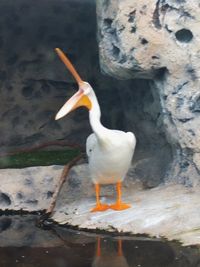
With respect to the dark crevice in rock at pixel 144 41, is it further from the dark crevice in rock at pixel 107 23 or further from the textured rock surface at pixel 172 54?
the dark crevice in rock at pixel 107 23

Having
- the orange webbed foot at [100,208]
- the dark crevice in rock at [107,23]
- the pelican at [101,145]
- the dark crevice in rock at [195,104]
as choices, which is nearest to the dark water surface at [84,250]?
the orange webbed foot at [100,208]

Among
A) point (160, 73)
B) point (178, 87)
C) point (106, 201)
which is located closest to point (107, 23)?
point (160, 73)

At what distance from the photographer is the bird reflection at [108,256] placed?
4.14 m

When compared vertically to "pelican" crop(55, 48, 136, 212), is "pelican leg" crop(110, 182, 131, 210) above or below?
below

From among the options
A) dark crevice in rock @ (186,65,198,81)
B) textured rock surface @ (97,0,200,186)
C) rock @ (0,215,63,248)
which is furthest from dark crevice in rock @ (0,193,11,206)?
dark crevice in rock @ (186,65,198,81)

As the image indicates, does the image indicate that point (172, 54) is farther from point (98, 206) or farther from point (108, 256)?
point (108, 256)

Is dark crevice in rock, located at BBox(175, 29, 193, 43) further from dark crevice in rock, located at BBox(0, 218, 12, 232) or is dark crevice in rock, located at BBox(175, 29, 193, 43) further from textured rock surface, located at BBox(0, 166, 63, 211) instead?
dark crevice in rock, located at BBox(0, 218, 12, 232)

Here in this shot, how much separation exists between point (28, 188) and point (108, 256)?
3.87 feet

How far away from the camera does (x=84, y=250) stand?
14.4ft

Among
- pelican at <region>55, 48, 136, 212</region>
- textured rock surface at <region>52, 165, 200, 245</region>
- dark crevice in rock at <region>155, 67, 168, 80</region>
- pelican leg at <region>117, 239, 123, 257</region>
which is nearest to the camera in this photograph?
pelican leg at <region>117, 239, 123, 257</region>

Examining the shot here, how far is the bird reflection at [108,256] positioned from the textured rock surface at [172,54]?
0.80m

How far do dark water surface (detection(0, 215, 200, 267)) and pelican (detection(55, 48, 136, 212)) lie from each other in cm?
36

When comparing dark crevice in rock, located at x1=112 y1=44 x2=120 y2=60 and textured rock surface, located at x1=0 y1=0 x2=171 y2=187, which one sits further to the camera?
textured rock surface, located at x1=0 y1=0 x2=171 y2=187

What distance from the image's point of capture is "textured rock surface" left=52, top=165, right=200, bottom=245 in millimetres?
4461
